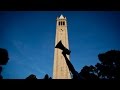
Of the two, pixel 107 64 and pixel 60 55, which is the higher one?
pixel 60 55

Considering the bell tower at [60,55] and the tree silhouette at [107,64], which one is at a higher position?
the bell tower at [60,55]

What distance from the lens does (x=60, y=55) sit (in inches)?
1890

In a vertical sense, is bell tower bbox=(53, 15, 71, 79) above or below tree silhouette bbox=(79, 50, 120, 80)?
above

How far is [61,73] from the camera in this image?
45.7 metres

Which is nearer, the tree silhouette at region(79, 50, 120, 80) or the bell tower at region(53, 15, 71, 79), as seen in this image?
the tree silhouette at region(79, 50, 120, 80)

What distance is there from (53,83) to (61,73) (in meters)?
44.6

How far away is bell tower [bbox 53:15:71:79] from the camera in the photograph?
45656 millimetres

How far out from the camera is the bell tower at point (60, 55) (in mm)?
45656

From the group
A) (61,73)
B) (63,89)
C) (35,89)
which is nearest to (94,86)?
(63,89)

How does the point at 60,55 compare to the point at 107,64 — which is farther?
the point at 60,55

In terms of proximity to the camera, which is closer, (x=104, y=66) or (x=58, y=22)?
(x=104, y=66)

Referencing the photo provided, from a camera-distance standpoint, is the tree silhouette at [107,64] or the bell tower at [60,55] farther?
the bell tower at [60,55]
